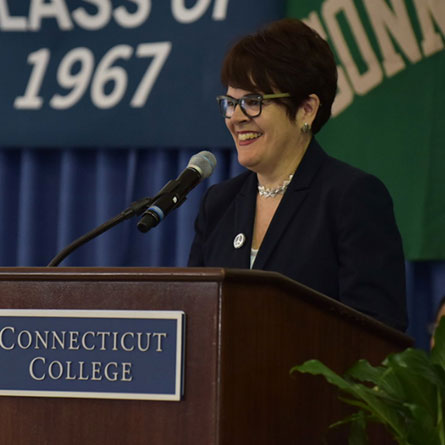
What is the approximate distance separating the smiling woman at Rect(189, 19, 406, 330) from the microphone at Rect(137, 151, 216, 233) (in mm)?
180

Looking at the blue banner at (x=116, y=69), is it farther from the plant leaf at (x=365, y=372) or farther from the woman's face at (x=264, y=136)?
the plant leaf at (x=365, y=372)

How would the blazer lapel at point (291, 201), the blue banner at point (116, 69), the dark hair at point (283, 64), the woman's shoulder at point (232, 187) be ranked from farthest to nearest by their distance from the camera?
the blue banner at point (116, 69) < the woman's shoulder at point (232, 187) < the dark hair at point (283, 64) < the blazer lapel at point (291, 201)

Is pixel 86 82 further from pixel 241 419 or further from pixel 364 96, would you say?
pixel 241 419

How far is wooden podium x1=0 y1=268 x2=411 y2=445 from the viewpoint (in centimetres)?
109

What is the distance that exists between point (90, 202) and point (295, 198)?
1.90 m

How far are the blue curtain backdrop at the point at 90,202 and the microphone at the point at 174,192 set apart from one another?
1.72 m

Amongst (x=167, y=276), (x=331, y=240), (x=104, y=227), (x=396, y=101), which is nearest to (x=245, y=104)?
(x=331, y=240)

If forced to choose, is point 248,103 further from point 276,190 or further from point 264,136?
point 276,190

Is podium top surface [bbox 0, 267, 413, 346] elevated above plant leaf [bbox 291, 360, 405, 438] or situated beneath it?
elevated above

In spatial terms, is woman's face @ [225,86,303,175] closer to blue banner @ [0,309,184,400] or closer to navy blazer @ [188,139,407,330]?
navy blazer @ [188,139,407,330]

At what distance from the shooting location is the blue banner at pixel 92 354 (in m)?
1.10

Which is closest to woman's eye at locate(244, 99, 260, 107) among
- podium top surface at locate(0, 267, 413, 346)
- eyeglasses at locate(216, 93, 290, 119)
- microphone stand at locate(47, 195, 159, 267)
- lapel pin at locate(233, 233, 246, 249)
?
eyeglasses at locate(216, 93, 290, 119)

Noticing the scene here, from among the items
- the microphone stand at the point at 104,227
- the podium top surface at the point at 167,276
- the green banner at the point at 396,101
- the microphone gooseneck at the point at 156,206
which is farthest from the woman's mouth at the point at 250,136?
the green banner at the point at 396,101

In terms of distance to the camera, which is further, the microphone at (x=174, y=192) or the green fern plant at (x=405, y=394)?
the microphone at (x=174, y=192)
